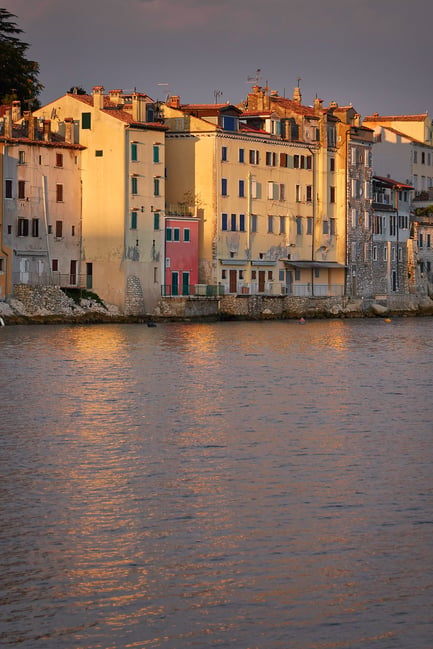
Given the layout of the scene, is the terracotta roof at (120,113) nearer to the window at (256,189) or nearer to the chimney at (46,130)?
the chimney at (46,130)

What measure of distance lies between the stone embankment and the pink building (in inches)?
54.9

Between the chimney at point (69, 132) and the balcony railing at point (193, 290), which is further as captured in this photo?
the balcony railing at point (193, 290)

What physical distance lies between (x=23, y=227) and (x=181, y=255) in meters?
11.5

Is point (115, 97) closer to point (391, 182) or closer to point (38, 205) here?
point (38, 205)

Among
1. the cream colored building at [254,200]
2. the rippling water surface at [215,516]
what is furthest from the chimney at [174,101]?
the rippling water surface at [215,516]

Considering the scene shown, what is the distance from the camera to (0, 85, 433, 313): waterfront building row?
256ft

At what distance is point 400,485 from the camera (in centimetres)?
2334

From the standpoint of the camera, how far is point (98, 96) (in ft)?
262

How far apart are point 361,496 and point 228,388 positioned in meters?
20.3

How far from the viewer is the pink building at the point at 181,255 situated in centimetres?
8344

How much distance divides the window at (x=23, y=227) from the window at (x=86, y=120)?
720 cm

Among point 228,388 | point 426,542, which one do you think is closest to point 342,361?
point 228,388

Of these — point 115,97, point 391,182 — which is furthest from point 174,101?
point 391,182

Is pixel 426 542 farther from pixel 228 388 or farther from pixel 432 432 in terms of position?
pixel 228 388
